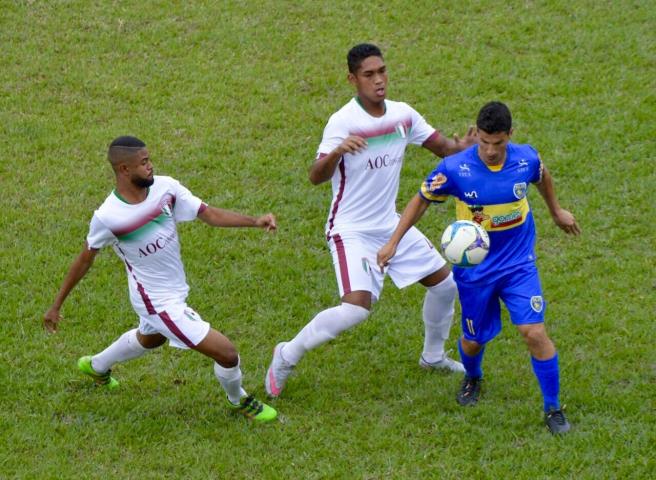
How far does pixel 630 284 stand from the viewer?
10.3 metres

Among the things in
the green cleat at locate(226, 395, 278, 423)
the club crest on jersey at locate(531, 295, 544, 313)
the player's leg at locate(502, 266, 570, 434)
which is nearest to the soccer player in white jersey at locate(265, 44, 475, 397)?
the green cleat at locate(226, 395, 278, 423)

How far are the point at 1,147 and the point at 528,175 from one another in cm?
724

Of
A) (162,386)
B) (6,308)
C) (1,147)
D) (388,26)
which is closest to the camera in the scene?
(162,386)

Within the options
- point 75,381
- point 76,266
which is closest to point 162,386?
point 75,381

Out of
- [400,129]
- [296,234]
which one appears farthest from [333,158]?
[296,234]

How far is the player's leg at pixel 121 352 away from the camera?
8695mm

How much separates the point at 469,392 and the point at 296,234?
3.31m

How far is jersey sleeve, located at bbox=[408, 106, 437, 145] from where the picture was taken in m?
8.87

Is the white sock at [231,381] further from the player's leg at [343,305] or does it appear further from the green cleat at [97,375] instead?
the green cleat at [97,375]

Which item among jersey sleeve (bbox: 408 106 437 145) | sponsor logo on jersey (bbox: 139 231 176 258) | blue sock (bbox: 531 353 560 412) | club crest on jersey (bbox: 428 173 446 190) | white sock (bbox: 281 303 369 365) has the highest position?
jersey sleeve (bbox: 408 106 437 145)

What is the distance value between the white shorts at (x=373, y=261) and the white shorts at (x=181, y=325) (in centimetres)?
122

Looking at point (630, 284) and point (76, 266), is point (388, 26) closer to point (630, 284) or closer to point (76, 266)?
point (630, 284)

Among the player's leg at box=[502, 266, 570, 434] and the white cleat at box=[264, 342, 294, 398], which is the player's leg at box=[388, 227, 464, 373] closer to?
the player's leg at box=[502, 266, 570, 434]

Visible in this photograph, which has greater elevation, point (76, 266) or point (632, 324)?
point (76, 266)
